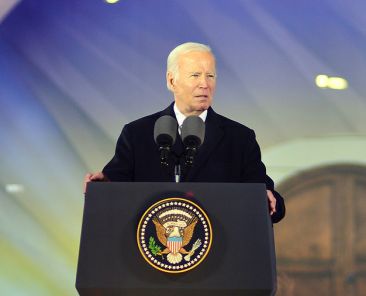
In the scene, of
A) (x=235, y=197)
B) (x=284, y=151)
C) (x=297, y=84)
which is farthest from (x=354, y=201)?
(x=235, y=197)

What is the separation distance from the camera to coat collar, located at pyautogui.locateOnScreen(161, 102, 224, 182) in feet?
7.41

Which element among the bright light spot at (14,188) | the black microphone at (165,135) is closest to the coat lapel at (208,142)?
the black microphone at (165,135)

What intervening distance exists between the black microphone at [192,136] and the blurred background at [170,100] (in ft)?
6.16

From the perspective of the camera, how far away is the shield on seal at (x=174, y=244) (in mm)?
1778

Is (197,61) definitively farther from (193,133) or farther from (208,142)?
(193,133)

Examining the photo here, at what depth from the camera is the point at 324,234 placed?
3662mm

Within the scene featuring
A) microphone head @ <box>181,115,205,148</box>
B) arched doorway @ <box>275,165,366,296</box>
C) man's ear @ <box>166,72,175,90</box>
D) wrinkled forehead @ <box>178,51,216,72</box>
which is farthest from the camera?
arched doorway @ <box>275,165,366,296</box>

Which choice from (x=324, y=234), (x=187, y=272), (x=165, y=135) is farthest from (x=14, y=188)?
(x=187, y=272)

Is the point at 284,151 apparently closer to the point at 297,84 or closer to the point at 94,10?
the point at 297,84

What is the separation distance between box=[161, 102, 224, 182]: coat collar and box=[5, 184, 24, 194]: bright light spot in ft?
5.32

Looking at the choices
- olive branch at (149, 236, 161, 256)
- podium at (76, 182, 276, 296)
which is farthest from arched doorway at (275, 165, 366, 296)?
olive branch at (149, 236, 161, 256)

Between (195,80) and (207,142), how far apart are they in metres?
0.22

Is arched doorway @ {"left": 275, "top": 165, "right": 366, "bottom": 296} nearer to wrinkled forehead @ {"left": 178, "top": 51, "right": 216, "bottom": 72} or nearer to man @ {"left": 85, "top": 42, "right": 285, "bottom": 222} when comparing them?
man @ {"left": 85, "top": 42, "right": 285, "bottom": 222}

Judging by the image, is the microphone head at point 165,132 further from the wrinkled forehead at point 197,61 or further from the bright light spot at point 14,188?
the bright light spot at point 14,188
